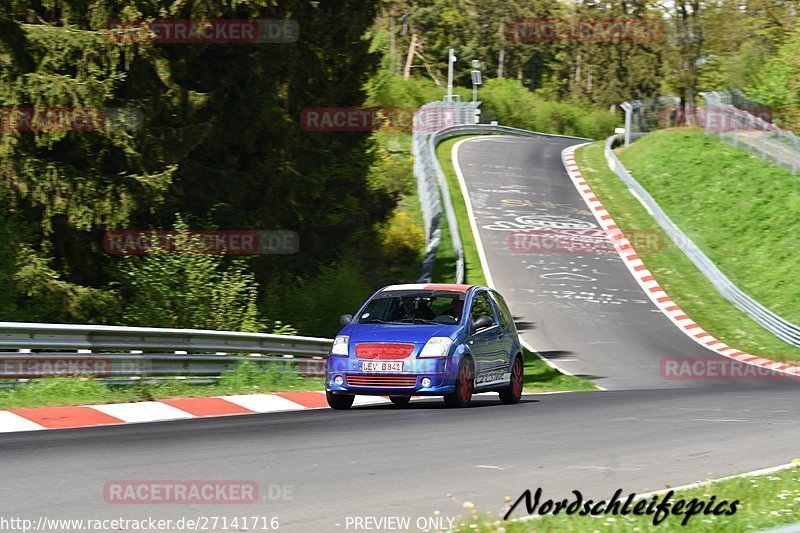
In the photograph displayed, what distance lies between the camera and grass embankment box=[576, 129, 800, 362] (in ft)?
115

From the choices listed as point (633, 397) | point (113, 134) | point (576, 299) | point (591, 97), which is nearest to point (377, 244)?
point (576, 299)

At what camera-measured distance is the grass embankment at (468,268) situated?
23.6 meters

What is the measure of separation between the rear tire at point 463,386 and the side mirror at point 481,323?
516mm

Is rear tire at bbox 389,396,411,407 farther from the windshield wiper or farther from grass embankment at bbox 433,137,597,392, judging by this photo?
grass embankment at bbox 433,137,597,392

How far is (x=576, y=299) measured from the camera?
35156 mm

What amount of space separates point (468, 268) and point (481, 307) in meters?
22.3

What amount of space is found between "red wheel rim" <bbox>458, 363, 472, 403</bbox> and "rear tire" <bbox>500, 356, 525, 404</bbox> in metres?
1.38

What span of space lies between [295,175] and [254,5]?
4.51m

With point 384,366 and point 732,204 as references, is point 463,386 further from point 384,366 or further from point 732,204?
point 732,204
